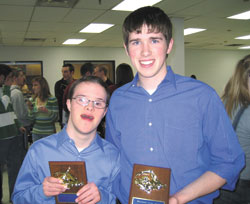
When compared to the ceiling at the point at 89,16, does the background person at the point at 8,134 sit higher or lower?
lower

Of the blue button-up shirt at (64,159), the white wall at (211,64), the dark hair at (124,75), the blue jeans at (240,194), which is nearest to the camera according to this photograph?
the blue button-up shirt at (64,159)

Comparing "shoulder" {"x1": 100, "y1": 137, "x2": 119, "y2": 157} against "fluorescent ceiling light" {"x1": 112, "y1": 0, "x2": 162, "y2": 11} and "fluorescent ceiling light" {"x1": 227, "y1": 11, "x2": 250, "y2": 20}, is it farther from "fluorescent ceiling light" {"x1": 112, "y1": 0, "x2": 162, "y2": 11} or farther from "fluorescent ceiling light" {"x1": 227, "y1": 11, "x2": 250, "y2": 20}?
"fluorescent ceiling light" {"x1": 227, "y1": 11, "x2": 250, "y2": 20}

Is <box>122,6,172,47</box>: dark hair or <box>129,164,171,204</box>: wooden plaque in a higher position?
<box>122,6,172,47</box>: dark hair

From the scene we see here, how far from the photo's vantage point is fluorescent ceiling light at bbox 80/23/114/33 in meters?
6.93

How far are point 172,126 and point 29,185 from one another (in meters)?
0.82

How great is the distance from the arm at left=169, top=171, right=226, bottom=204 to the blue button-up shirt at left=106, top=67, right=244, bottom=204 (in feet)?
0.11

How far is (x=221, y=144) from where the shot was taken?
44.4 inches

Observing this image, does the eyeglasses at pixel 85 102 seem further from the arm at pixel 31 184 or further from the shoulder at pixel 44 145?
the arm at pixel 31 184

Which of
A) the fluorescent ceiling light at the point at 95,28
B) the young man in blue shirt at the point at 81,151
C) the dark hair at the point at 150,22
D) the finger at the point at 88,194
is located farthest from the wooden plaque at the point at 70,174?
the fluorescent ceiling light at the point at 95,28

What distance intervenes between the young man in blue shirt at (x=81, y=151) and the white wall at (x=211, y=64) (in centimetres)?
1313

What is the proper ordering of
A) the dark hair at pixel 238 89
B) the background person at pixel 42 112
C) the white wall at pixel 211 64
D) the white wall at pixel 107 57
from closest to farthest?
the dark hair at pixel 238 89 → the background person at pixel 42 112 → the white wall at pixel 107 57 → the white wall at pixel 211 64

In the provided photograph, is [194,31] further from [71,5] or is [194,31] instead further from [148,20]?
[148,20]

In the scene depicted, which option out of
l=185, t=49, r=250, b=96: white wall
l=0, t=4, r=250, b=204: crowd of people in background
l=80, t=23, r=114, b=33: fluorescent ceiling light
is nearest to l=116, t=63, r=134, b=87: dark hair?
l=0, t=4, r=250, b=204: crowd of people in background

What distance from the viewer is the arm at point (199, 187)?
1.12 meters
